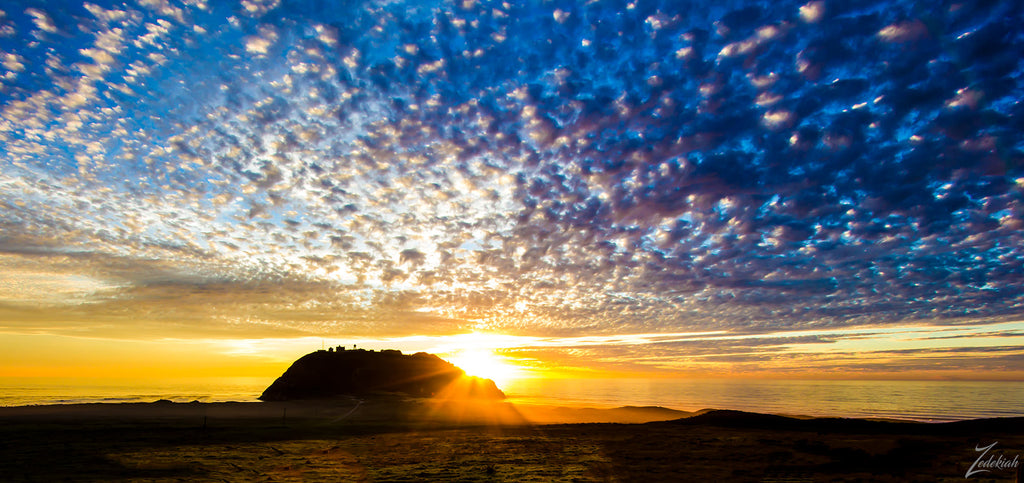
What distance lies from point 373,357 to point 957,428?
92.6 m

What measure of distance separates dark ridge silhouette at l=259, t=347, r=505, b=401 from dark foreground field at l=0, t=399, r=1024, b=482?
1986 inches

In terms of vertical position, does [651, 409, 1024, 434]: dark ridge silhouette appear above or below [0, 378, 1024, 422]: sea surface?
above

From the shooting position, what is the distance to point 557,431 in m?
32.8

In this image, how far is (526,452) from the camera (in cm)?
2373

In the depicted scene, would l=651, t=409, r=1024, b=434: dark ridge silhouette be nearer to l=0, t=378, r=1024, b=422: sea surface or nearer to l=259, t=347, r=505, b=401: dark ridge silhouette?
l=0, t=378, r=1024, b=422: sea surface

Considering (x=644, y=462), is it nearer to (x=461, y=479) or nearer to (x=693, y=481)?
(x=693, y=481)

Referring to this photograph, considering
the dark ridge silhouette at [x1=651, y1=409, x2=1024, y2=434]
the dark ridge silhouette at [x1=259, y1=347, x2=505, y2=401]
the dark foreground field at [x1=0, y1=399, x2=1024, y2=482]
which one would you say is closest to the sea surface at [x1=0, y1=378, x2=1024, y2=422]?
the dark ridge silhouette at [x1=259, y1=347, x2=505, y2=401]

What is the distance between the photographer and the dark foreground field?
1795 centimetres

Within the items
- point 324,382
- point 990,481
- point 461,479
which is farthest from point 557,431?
point 324,382

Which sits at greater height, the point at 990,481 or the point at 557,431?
the point at 990,481

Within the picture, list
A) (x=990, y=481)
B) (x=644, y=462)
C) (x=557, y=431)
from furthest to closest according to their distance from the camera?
1. (x=557, y=431)
2. (x=644, y=462)
3. (x=990, y=481)

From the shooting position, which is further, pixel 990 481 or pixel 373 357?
pixel 373 357

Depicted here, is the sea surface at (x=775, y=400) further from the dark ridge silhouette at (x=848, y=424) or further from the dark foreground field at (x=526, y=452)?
the dark foreground field at (x=526, y=452)

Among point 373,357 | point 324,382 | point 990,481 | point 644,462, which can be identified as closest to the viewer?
point 990,481
